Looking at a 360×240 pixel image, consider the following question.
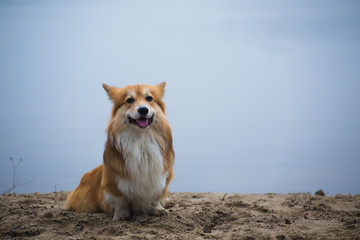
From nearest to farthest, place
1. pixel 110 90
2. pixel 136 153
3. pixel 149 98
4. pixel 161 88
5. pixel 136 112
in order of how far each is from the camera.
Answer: pixel 136 112, pixel 136 153, pixel 149 98, pixel 110 90, pixel 161 88

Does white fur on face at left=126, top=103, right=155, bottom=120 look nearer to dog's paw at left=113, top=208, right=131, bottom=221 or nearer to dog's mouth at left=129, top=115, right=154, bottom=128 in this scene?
dog's mouth at left=129, top=115, right=154, bottom=128

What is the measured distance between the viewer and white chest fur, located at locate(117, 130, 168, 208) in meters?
4.10

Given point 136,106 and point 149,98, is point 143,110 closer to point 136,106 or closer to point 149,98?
point 136,106

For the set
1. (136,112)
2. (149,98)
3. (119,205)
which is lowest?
(119,205)

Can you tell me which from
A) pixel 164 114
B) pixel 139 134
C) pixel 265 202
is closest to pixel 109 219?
pixel 139 134

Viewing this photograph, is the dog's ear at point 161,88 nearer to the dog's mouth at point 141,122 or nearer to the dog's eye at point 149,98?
the dog's eye at point 149,98

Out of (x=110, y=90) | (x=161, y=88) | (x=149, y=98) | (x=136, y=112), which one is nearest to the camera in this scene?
(x=136, y=112)

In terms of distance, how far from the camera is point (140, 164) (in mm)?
4121

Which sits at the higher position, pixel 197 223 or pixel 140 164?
pixel 140 164

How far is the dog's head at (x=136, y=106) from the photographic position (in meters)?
4.02

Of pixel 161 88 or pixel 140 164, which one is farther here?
pixel 161 88

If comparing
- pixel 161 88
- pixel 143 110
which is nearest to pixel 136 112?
pixel 143 110

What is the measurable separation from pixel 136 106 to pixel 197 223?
1.66 m

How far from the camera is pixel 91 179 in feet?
16.4
